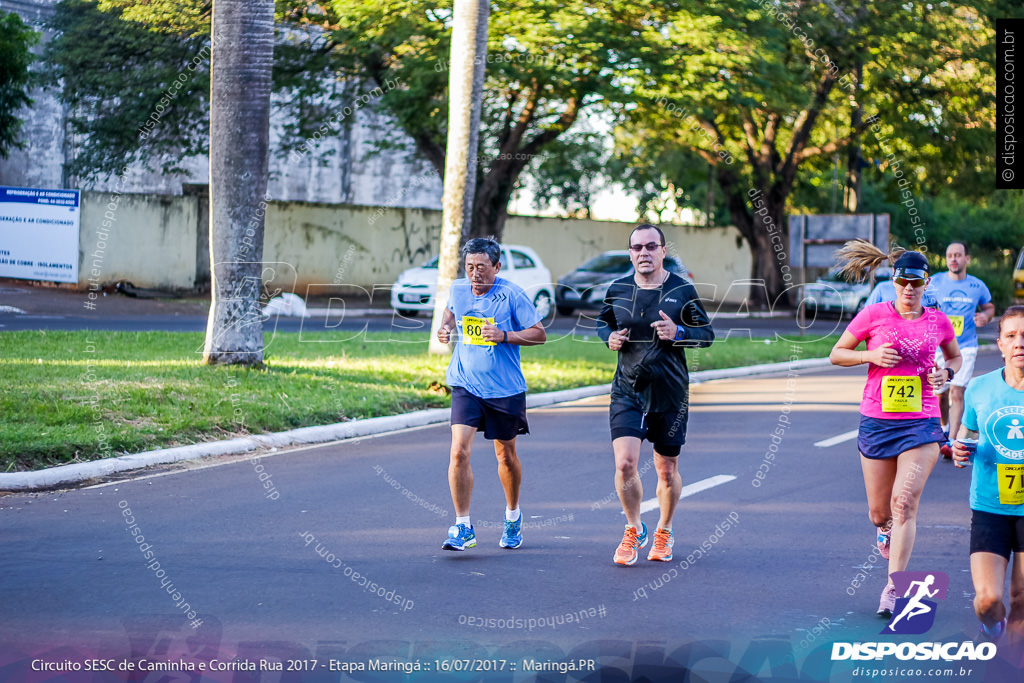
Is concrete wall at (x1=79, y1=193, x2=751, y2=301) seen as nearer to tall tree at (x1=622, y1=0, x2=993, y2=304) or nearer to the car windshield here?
tall tree at (x1=622, y1=0, x2=993, y2=304)

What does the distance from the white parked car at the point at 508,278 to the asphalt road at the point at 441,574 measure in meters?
16.6

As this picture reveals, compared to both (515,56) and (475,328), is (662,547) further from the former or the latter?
(515,56)

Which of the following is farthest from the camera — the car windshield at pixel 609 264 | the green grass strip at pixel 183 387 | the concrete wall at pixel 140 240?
the car windshield at pixel 609 264

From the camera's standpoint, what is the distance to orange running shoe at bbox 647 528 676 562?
6902 mm

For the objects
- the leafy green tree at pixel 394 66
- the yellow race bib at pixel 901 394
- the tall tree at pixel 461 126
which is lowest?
the yellow race bib at pixel 901 394

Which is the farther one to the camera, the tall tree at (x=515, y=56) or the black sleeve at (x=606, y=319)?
the tall tree at (x=515, y=56)

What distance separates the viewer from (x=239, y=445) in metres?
10.3

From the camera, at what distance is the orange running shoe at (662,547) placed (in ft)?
22.6

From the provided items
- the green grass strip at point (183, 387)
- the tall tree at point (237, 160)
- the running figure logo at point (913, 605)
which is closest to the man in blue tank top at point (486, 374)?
the running figure logo at point (913, 605)

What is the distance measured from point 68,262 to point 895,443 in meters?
22.6

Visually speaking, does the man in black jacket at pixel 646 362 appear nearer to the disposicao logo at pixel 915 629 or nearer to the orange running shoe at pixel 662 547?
the orange running shoe at pixel 662 547

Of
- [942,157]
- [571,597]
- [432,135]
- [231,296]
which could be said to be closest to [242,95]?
[231,296]

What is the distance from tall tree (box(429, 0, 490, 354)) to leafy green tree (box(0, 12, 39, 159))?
1240cm

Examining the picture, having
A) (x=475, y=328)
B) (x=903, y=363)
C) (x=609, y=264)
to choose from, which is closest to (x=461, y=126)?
(x=475, y=328)
